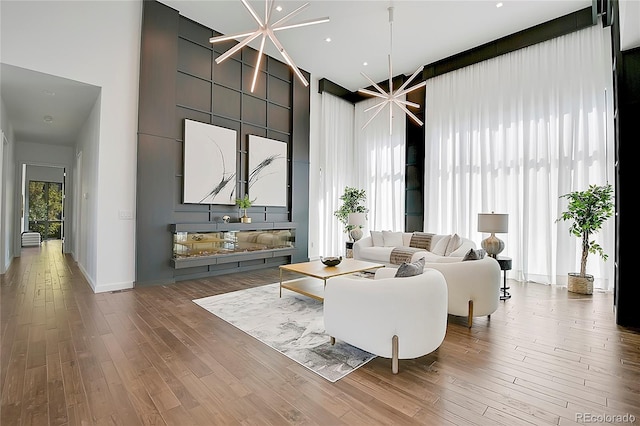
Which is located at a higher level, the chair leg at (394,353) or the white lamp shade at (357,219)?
the white lamp shade at (357,219)

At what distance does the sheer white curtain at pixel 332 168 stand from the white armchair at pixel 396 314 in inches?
207

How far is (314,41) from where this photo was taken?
5.94 metres

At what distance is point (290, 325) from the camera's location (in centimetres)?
324

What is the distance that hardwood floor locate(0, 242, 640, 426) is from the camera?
1.81 meters

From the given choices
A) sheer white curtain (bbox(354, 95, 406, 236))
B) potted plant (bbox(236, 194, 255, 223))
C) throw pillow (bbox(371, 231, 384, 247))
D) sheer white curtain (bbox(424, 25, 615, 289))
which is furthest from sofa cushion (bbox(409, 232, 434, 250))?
potted plant (bbox(236, 194, 255, 223))

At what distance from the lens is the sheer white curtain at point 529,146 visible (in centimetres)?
487

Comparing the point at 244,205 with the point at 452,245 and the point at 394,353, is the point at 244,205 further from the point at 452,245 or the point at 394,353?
the point at 394,353

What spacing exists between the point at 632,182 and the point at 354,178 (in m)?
5.81

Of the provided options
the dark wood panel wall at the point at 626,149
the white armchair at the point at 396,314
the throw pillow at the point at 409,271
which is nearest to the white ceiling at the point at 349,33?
the dark wood panel wall at the point at 626,149

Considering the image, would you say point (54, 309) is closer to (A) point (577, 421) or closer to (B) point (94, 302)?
(B) point (94, 302)

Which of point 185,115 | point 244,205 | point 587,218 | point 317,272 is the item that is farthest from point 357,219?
point 185,115

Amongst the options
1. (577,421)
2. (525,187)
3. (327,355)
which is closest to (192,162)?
(327,355)

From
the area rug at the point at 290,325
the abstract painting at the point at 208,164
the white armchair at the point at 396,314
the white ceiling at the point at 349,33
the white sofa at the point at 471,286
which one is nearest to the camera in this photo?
the white armchair at the point at 396,314

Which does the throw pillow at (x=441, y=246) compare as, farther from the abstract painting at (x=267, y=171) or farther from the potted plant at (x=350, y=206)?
the abstract painting at (x=267, y=171)
